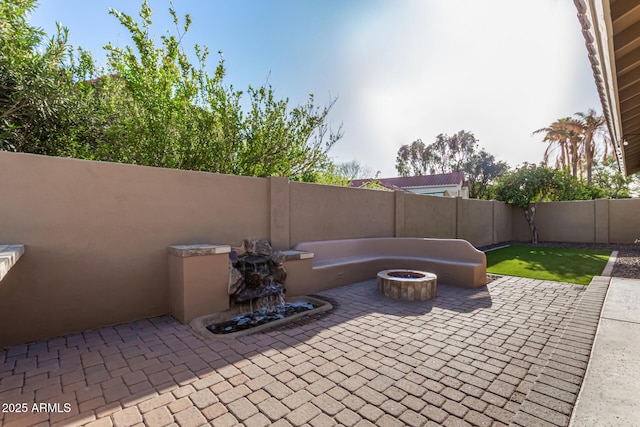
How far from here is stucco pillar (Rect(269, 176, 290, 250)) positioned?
6340mm

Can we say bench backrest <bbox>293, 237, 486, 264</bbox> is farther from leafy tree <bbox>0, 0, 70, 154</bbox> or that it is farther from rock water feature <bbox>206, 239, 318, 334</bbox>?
leafy tree <bbox>0, 0, 70, 154</bbox>

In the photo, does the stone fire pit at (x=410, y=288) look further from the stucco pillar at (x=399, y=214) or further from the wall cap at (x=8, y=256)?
the wall cap at (x=8, y=256)

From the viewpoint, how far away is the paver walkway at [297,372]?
2320mm

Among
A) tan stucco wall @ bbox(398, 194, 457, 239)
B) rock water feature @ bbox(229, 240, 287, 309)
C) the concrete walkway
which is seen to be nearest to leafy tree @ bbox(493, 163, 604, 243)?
tan stucco wall @ bbox(398, 194, 457, 239)

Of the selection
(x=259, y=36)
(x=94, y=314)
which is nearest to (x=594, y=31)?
(x=94, y=314)

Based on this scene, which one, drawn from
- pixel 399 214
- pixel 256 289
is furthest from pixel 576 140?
pixel 256 289

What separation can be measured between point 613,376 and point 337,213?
19.2ft

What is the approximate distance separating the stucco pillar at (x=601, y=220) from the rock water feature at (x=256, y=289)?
1698 cm

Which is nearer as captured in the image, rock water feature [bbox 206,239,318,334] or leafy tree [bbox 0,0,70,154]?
rock water feature [bbox 206,239,318,334]

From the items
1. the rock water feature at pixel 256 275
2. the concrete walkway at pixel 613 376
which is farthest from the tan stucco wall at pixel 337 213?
the concrete walkway at pixel 613 376

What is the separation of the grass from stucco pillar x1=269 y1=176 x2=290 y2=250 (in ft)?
20.3

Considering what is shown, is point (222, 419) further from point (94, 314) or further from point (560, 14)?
point (560, 14)

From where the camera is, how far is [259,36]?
8.97 m

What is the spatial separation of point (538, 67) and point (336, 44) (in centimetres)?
578
